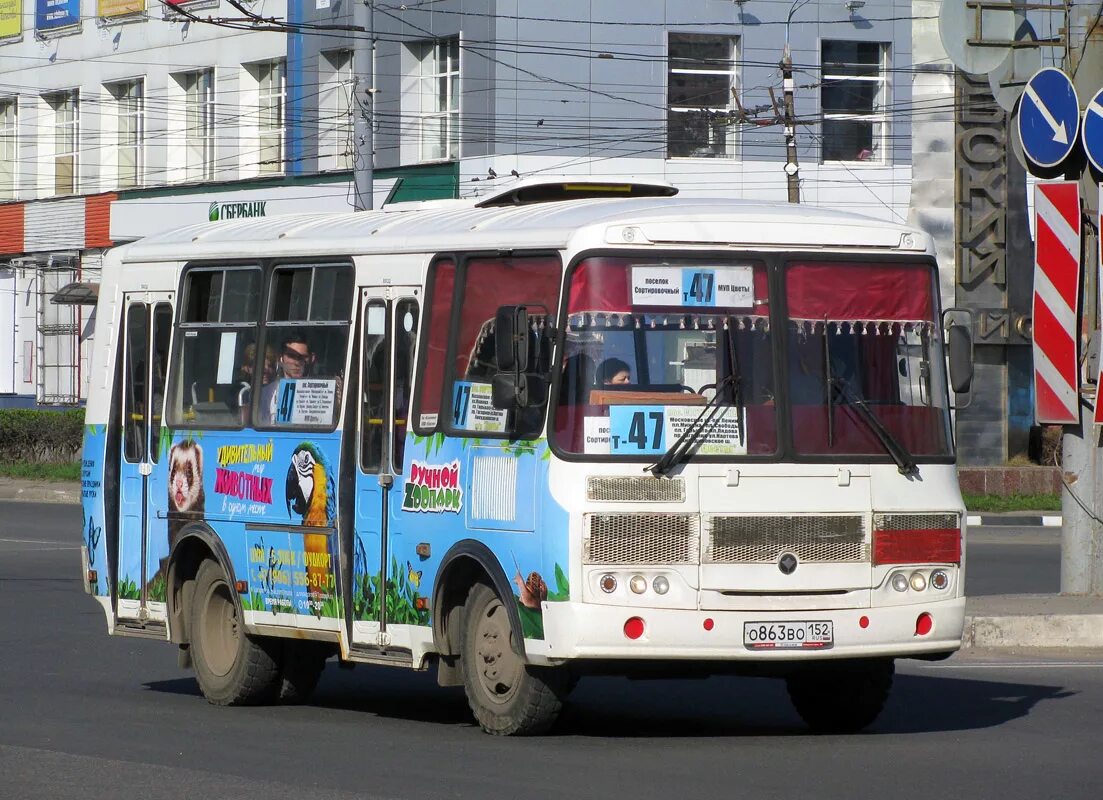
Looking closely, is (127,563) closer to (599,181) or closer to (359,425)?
(359,425)

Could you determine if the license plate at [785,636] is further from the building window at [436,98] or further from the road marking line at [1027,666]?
the building window at [436,98]

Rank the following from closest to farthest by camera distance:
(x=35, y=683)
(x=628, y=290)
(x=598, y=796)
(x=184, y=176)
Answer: (x=598, y=796) < (x=628, y=290) < (x=35, y=683) < (x=184, y=176)

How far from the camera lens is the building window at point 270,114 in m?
40.8

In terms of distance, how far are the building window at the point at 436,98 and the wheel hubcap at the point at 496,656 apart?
88.5 ft

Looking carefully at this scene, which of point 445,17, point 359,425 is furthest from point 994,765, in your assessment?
point 445,17

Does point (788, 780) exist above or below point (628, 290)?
below

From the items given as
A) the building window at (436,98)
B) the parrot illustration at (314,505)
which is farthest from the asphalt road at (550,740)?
the building window at (436,98)

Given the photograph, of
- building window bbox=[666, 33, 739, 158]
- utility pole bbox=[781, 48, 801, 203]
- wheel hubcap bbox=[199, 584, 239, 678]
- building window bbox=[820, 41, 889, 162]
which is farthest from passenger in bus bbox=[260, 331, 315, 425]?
building window bbox=[820, 41, 889, 162]

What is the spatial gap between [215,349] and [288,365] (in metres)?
0.76

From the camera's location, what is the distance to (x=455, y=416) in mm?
10414

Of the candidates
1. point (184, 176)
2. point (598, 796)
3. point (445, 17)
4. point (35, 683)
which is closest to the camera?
point (598, 796)

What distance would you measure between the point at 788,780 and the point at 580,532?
1478 millimetres

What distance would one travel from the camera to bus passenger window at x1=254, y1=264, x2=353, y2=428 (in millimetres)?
11242

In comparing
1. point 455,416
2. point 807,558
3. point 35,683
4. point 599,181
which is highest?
point 599,181
